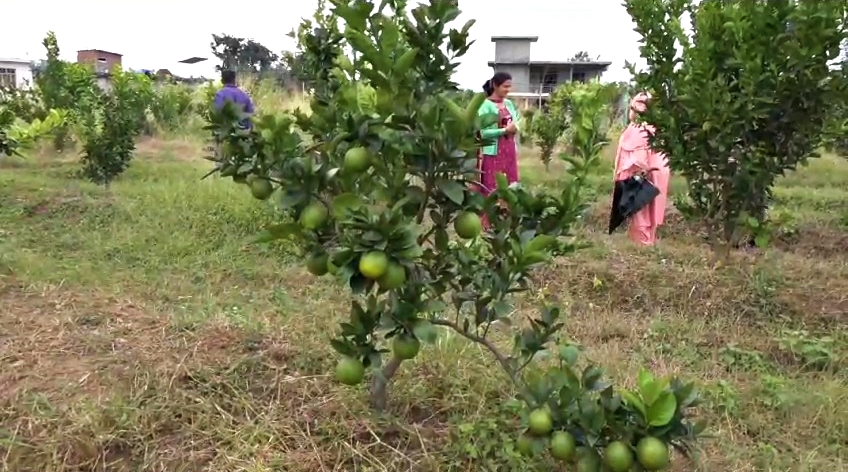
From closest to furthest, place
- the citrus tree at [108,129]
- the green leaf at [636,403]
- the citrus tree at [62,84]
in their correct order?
1. the green leaf at [636,403]
2. the citrus tree at [108,129]
3. the citrus tree at [62,84]

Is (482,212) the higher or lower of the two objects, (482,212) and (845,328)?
the higher

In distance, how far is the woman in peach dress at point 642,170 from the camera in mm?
5727

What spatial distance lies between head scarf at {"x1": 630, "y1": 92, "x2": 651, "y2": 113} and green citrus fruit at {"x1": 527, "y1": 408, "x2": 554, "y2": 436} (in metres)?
3.42

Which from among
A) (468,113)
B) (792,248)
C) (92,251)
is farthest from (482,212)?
(792,248)

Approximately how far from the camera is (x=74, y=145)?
498 inches

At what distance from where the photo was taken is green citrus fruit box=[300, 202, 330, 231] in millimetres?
1873

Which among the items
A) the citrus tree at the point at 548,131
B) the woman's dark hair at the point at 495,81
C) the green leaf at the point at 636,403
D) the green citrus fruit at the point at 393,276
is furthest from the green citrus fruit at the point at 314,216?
the citrus tree at the point at 548,131

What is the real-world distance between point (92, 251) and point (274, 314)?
2160mm

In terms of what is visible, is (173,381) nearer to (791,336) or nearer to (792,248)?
(791,336)

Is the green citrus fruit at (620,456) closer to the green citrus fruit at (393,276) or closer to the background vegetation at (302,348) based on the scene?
the background vegetation at (302,348)

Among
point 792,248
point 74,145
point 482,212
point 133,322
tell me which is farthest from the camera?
point 74,145

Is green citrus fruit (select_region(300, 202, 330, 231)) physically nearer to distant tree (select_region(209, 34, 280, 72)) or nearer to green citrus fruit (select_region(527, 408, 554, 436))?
green citrus fruit (select_region(527, 408, 554, 436))

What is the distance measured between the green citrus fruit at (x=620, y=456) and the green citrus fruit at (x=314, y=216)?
92cm

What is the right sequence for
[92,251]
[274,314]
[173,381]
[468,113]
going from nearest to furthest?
[468,113] < [173,381] < [274,314] < [92,251]
